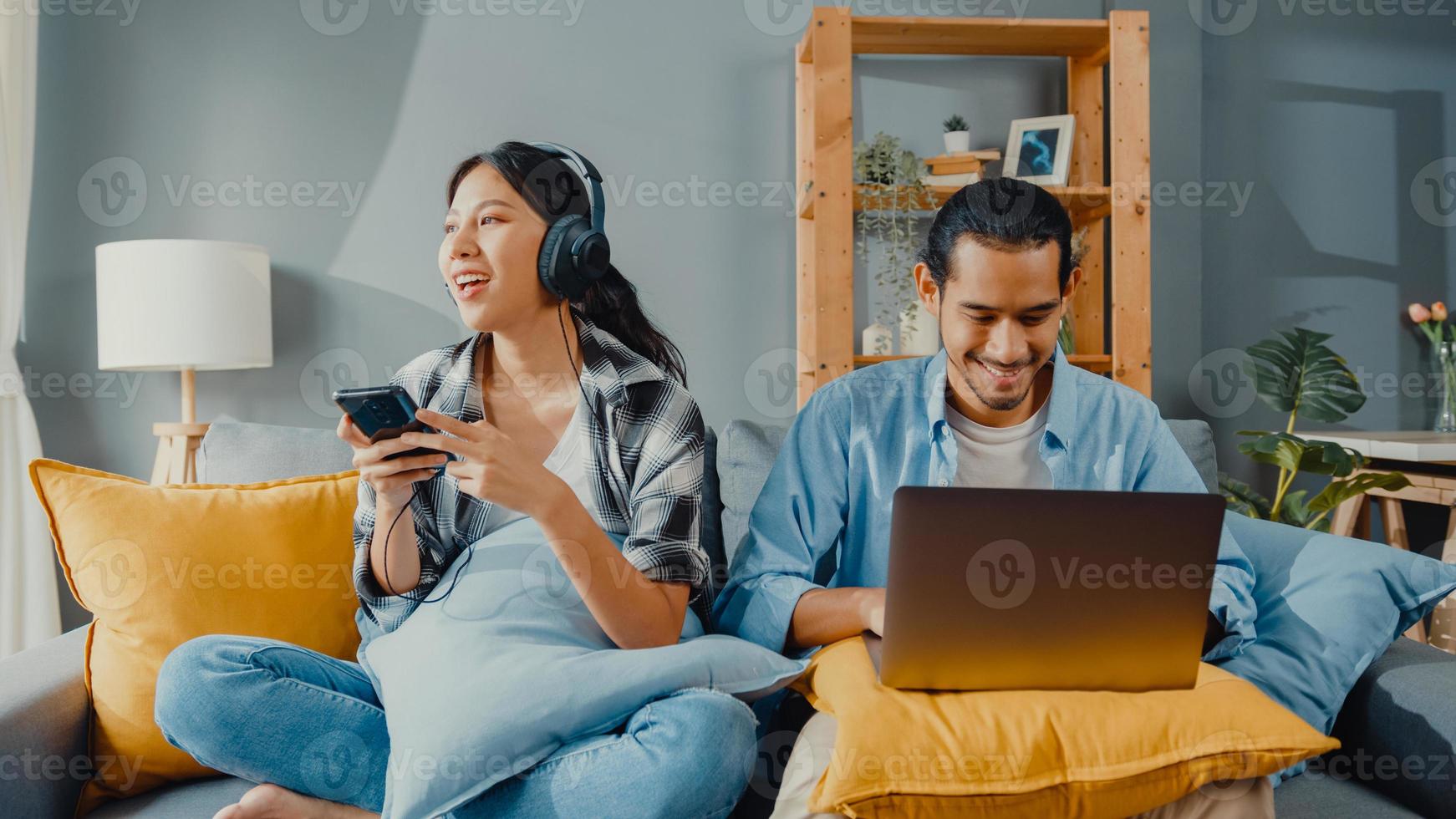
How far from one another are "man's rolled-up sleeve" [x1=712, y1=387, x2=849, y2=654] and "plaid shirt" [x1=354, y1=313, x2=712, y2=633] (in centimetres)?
7

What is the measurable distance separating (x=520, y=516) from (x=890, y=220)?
1.81 metres

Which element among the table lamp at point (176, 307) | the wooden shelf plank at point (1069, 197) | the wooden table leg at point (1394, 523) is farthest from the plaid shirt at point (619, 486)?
the wooden table leg at point (1394, 523)

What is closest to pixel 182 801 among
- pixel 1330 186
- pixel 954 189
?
pixel 954 189

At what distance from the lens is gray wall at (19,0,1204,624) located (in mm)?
2607

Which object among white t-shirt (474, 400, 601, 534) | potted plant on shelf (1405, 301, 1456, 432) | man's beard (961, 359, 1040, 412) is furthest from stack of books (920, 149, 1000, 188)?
white t-shirt (474, 400, 601, 534)

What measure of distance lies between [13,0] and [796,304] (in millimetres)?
2178

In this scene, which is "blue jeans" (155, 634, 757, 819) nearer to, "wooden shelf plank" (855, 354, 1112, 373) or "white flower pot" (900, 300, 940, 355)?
"wooden shelf plank" (855, 354, 1112, 373)

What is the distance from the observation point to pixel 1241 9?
9.62ft

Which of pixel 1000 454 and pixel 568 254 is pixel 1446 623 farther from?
pixel 568 254

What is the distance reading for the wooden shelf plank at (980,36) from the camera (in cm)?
249

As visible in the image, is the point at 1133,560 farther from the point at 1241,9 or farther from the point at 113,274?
the point at 1241,9

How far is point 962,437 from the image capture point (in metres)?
1.39

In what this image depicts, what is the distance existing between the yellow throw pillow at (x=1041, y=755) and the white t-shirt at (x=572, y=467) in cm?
52

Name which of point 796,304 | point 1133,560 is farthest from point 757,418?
A: point 1133,560
